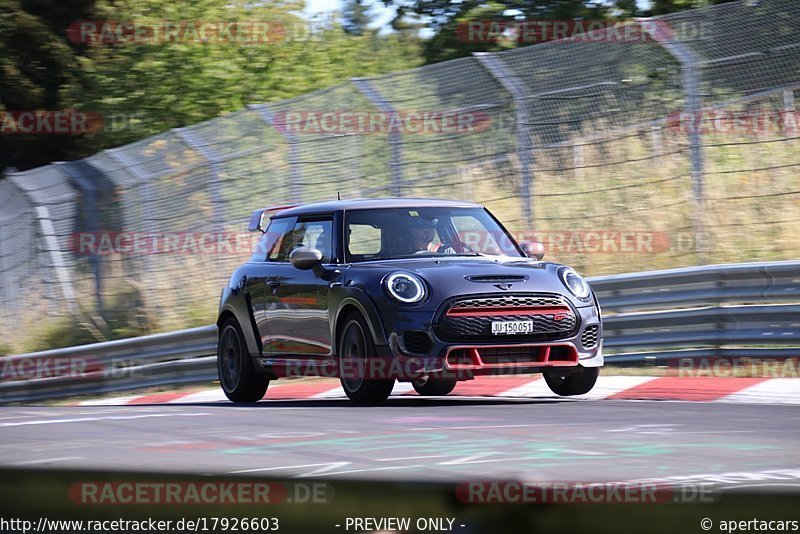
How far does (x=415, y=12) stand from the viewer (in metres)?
29.9

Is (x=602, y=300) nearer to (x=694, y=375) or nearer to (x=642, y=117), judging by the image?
(x=694, y=375)

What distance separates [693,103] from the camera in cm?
1202

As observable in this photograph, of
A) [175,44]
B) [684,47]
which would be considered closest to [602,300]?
A: [684,47]

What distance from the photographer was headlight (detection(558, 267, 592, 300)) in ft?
30.5

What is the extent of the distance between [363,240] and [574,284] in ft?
5.25

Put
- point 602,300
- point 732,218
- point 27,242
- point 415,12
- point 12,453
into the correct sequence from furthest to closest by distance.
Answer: point 415,12 < point 27,242 < point 732,218 < point 602,300 < point 12,453

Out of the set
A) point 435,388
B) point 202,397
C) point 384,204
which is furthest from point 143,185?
point 384,204

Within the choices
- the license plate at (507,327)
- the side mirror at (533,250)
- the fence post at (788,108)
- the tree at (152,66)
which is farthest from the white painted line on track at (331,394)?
the tree at (152,66)

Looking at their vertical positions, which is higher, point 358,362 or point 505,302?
point 505,302

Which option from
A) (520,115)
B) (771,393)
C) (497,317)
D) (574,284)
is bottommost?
(771,393)

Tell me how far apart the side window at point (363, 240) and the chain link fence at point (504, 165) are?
11.0ft

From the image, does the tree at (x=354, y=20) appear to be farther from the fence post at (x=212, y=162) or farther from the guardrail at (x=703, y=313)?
the guardrail at (x=703, y=313)

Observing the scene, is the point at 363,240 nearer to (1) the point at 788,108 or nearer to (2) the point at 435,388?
(2) the point at 435,388

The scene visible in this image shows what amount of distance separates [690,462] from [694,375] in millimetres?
5573
